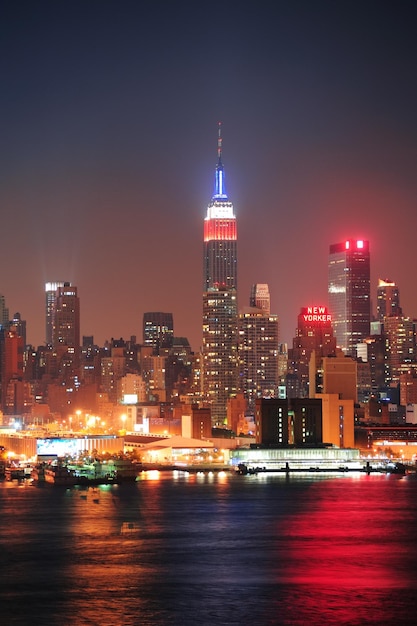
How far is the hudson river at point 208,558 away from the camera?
1670 inches

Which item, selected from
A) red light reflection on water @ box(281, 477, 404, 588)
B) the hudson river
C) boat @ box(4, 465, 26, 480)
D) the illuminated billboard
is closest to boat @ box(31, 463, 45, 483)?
boat @ box(4, 465, 26, 480)

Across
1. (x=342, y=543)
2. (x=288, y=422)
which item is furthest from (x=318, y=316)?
(x=342, y=543)

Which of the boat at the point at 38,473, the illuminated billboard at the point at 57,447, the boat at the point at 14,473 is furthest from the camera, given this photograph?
the illuminated billboard at the point at 57,447

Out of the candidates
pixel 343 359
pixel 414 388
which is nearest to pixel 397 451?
pixel 343 359

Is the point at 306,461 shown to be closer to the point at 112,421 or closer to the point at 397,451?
the point at 397,451

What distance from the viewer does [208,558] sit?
5241 cm

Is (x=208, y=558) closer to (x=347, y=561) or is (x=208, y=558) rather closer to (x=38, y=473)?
(x=347, y=561)

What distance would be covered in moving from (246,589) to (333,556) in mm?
7747

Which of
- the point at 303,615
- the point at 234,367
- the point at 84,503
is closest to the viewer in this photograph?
the point at 303,615

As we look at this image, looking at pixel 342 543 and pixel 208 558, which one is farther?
pixel 342 543

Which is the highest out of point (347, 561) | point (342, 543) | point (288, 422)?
point (288, 422)

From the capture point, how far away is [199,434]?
13562 cm

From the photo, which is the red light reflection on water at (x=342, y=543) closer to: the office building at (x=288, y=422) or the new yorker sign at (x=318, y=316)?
the office building at (x=288, y=422)

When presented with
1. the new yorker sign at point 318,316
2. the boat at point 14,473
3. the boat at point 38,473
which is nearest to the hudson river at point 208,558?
the boat at point 38,473
